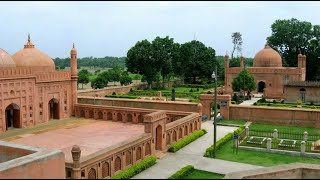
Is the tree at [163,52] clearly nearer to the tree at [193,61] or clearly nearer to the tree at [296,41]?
the tree at [193,61]

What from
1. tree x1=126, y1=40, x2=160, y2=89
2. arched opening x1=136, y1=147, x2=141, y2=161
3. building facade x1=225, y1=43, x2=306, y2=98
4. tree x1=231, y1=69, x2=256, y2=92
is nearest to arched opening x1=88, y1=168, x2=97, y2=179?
arched opening x1=136, y1=147, x2=141, y2=161

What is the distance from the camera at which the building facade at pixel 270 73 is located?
40.8 m

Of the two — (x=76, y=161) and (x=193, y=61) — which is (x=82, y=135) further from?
(x=193, y=61)

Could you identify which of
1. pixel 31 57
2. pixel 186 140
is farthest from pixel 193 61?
pixel 186 140

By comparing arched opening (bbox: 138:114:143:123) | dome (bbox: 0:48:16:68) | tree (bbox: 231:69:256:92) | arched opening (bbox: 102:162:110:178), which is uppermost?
dome (bbox: 0:48:16:68)

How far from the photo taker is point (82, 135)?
859 inches

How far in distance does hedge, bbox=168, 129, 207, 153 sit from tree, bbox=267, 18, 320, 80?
3220 cm

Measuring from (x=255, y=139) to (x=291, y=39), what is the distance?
113 feet

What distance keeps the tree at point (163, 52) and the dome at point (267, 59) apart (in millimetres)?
11571

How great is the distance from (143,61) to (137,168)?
33381 mm

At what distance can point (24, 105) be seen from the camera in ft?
82.2

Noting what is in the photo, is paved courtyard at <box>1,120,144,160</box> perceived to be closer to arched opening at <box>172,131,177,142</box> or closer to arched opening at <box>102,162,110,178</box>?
arched opening at <box>172,131,177,142</box>

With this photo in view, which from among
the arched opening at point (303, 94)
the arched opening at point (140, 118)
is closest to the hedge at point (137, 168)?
the arched opening at point (140, 118)

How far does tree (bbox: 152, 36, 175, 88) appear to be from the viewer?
47.7 meters
